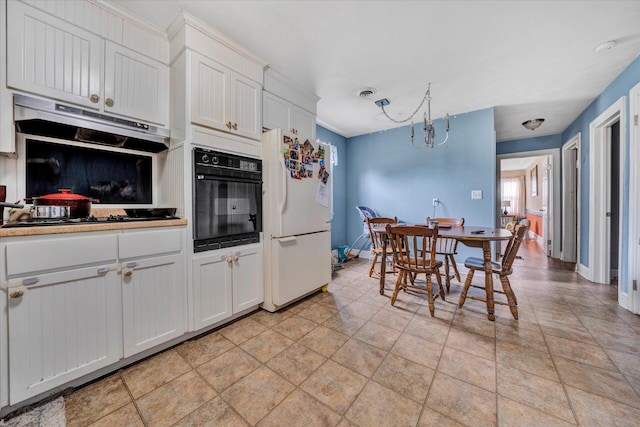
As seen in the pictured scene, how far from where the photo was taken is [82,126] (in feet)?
5.08

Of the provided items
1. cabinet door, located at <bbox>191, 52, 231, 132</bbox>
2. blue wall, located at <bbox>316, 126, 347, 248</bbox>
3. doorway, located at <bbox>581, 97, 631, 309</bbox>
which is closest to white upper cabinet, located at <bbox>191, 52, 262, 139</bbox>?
cabinet door, located at <bbox>191, 52, 231, 132</bbox>

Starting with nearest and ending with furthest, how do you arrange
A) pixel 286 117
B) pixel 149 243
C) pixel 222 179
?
pixel 149 243
pixel 222 179
pixel 286 117

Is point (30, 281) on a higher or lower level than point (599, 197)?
lower

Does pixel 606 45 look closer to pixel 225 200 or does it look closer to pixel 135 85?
pixel 225 200

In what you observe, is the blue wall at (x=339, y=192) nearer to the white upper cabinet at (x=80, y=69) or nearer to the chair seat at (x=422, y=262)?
the chair seat at (x=422, y=262)

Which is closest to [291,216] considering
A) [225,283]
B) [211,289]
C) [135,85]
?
[225,283]

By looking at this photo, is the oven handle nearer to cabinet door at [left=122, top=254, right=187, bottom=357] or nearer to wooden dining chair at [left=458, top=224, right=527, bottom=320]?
cabinet door at [left=122, top=254, right=187, bottom=357]

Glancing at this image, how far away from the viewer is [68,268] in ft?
4.17

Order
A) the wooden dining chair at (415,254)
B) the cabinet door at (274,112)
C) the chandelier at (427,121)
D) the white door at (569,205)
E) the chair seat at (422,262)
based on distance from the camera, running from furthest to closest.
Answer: the white door at (569,205)
the chandelier at (427,121)
the cabinet door at (274,112)
the chair seat at (422,262)
the wooden dining chair at (415,254)

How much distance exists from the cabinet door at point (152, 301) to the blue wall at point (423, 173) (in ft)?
11.6

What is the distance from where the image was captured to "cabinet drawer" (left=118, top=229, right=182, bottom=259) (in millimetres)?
1463

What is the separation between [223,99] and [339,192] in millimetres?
3024

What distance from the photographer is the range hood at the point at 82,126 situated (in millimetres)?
1387

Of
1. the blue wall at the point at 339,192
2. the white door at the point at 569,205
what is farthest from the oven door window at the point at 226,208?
the white door at the point at 569,205
